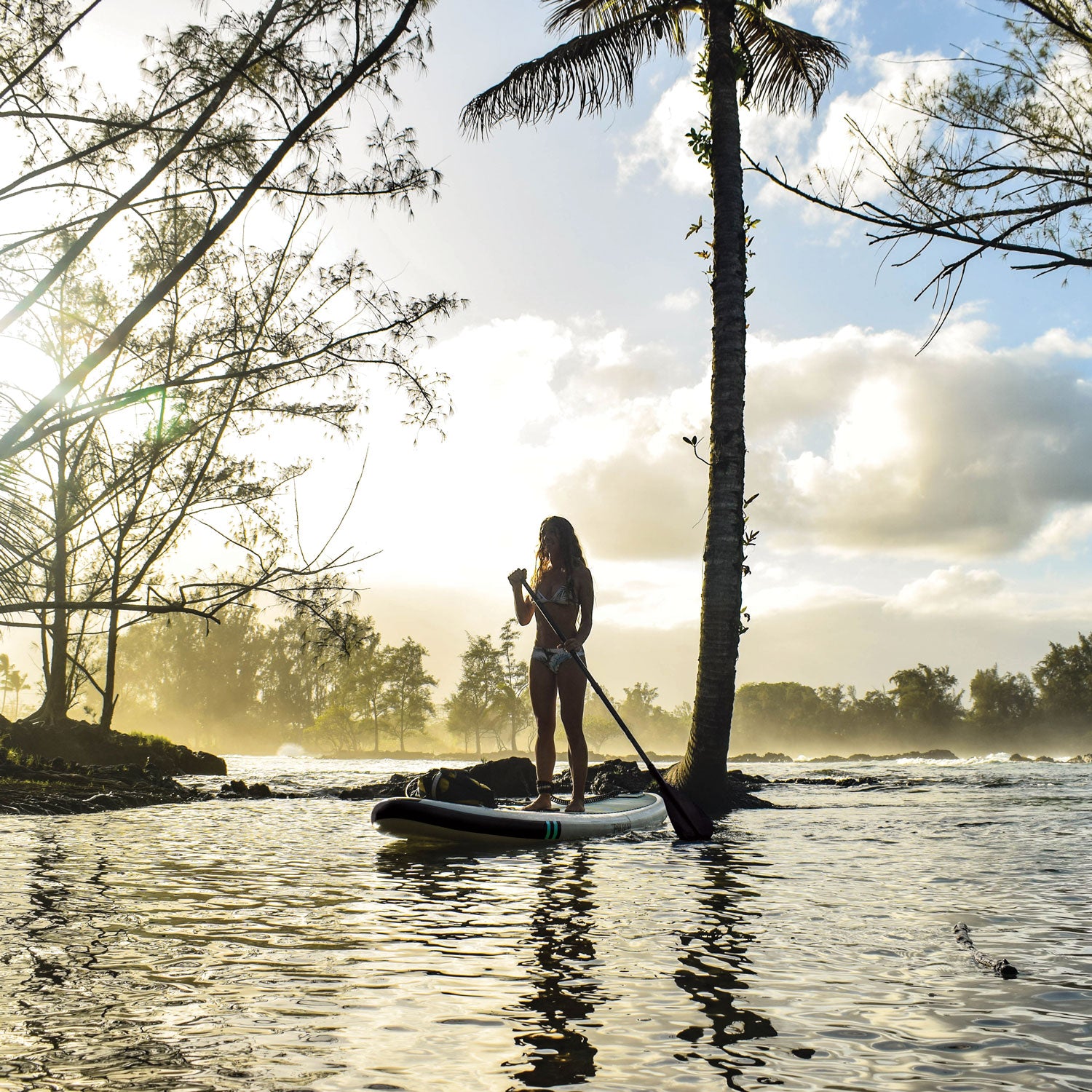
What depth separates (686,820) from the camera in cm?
843

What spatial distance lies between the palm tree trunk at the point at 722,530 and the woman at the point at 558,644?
10.6 ft

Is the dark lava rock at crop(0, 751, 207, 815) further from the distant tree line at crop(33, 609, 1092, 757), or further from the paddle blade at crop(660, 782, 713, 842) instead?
the distant tree line at crop(33, 609, 1092, 757)

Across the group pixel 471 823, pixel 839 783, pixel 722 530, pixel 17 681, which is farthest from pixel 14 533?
pixel 17 681

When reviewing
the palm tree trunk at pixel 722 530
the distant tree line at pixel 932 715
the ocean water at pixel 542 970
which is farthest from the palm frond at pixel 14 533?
the distant tree line at pixel 932 715

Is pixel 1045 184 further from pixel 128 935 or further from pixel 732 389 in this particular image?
pixel 128 935

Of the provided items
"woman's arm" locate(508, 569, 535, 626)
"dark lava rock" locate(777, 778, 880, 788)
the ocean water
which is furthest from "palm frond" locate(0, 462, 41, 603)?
"dark lava rock" locate(777, 778, 880, 788)

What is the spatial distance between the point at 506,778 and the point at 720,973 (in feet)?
38.0

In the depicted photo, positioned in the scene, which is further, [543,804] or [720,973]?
[543,804]

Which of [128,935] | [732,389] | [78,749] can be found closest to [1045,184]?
[732,389]

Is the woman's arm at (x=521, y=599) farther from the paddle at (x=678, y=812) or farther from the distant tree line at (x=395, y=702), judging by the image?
the distant tree line at (x=395, y=702)

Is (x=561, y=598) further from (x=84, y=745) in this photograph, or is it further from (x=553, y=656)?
(x=84, y=745)

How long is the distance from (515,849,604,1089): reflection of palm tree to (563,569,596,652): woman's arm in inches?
126

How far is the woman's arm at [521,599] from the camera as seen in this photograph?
27.7 feet

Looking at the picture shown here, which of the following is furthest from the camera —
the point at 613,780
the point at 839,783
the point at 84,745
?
the point at 839,783
